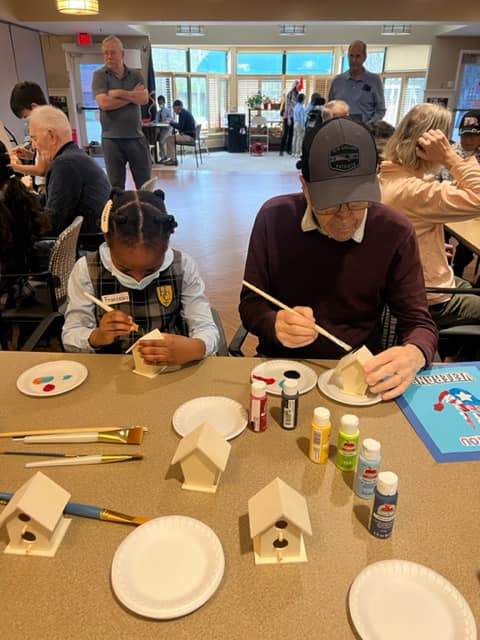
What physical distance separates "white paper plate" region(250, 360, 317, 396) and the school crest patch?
0.40 meters

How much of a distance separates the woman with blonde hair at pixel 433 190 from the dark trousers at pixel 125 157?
9.66 feet

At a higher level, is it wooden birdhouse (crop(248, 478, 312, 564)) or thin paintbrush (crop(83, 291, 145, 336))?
thin paintbrush (crop(83, 291, 145, 336))

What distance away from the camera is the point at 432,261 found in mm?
2139

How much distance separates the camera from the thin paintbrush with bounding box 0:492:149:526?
32.9 inches

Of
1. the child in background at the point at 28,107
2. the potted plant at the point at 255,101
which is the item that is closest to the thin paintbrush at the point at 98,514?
the child in background at the point at 28,107

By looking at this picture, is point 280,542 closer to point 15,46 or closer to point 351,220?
point 351,220

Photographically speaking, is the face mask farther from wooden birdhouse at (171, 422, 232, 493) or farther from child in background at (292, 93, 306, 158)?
child in background at (292, 93, 306, 158)

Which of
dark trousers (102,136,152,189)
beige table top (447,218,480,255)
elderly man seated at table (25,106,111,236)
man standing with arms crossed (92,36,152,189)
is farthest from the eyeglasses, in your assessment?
dark trousers (102,136,152,189)

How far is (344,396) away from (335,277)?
0.45m

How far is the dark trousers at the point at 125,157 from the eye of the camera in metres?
4.44

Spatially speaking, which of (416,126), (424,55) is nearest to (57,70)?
(424,55)

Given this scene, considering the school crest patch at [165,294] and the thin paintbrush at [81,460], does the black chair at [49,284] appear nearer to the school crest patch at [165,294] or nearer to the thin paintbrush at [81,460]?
the school crest patch at [165,294]

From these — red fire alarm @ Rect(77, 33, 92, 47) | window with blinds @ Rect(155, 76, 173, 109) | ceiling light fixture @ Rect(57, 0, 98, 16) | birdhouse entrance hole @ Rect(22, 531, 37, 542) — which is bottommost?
birdhouse entrance hole @ Rect(22, 531, 37, 542)

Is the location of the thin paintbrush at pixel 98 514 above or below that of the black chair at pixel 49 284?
above
